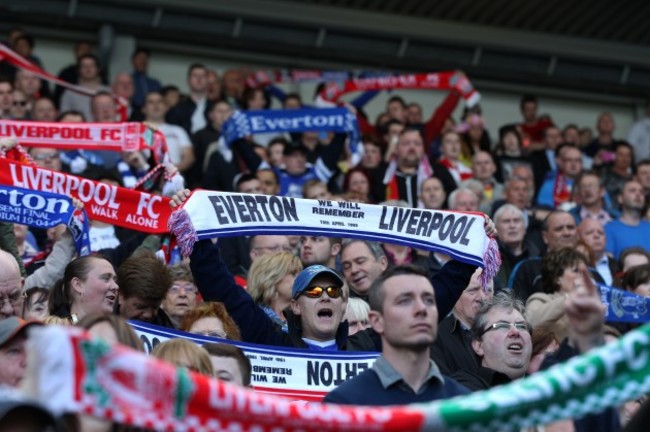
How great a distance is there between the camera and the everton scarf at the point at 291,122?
534 inches

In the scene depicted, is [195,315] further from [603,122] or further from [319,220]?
[603,122]

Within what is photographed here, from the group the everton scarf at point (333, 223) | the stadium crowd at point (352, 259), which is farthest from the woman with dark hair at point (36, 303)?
the everton scarf at point (333, 223)

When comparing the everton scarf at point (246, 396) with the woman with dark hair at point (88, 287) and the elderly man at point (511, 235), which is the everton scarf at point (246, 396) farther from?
the elderly man at point (511, 235)

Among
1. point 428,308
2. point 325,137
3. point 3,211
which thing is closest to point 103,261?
point 3,211

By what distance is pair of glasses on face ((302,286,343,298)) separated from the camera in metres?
8.04

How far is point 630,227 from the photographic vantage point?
13180 millimetres

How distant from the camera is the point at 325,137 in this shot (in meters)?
16.4

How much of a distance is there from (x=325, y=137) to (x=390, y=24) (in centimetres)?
361

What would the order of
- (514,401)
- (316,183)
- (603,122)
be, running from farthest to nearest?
(603,122) → (316,183) → (514,401)

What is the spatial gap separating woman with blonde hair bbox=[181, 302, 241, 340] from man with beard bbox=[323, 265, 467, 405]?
1.96 meters

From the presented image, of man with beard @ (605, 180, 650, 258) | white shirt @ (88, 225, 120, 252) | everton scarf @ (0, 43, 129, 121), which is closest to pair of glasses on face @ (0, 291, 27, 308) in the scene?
white shirt @ (88, 225, 120, 252)

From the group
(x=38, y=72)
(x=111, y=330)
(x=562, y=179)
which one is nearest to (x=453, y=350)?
(x=111, y=330)

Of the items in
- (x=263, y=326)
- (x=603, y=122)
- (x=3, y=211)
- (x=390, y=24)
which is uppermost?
(x=390, y=24)

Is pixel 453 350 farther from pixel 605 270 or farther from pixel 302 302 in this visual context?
pixel 605 270
